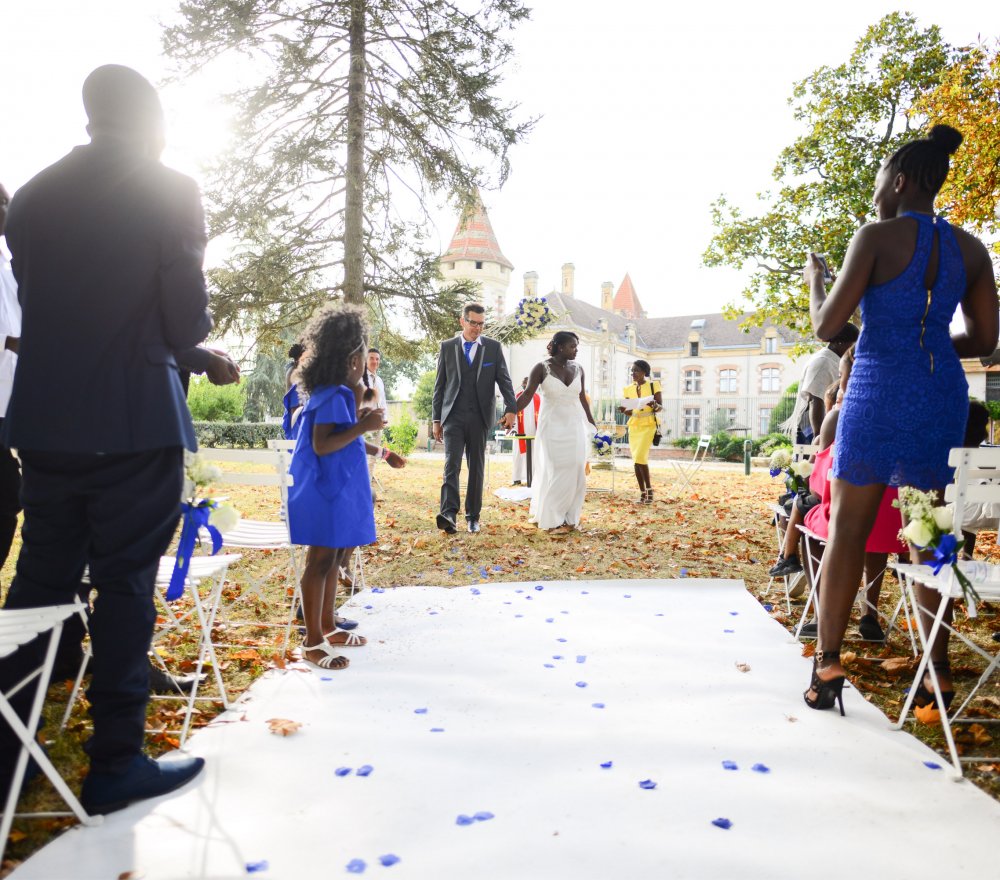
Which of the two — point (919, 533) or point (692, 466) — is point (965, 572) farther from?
point (692, 466)

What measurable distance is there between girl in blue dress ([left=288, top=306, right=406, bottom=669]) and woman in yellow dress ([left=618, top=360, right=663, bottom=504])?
24.7ft

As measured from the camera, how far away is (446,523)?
7.83 meters

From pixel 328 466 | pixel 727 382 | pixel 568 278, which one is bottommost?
pixel 328 466

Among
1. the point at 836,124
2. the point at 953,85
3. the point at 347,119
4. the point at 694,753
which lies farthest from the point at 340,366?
the point at 836,124

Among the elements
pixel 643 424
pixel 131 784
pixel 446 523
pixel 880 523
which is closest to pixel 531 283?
pixel 643 424

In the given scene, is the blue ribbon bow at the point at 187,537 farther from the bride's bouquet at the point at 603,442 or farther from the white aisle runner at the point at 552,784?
the bride's bouquet at the point at 603,442

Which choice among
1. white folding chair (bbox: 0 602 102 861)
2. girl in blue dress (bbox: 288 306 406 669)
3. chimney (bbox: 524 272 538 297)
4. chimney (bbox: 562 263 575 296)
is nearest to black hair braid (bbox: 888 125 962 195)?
girl in blue dress (bbox: 288 306 406 669)

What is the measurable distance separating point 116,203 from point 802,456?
4348 mm

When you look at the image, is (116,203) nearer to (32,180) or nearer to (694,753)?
(32,180)

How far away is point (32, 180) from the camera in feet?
7.54

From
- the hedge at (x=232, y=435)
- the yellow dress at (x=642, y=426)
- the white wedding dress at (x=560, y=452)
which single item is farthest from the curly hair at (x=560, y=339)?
the hedge at (x=232, y=435)

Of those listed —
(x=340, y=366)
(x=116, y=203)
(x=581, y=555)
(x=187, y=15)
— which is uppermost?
(x=187, y=15)

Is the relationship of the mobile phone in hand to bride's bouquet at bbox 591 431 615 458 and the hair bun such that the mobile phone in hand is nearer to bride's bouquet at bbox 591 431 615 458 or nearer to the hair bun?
the hair bun

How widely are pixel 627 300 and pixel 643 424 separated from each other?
64750 millimetres
